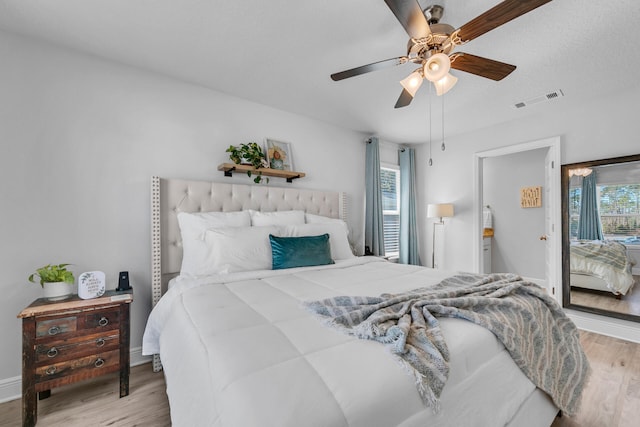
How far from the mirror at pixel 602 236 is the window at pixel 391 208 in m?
2.08

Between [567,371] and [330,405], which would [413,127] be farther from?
[330,405]

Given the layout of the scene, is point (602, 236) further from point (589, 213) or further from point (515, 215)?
point (515, 215)

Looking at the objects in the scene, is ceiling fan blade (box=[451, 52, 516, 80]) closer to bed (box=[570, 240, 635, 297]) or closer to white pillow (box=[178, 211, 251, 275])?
white pillow (box=[178, 211, 251, 275])

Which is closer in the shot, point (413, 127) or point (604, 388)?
point (604, 388)

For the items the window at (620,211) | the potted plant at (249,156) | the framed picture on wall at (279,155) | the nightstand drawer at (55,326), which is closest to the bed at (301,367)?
the nightstand drawer at (55,326)

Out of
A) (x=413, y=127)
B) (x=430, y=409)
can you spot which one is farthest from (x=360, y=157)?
(x=430, y=409)

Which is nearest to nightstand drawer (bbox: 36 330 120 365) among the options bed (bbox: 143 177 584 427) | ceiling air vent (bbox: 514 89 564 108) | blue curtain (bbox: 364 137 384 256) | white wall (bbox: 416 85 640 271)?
bed (bbox: 143 177 584 427)

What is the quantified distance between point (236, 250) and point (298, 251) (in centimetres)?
49

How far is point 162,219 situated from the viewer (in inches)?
93.4

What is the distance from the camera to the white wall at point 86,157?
1.88 meters

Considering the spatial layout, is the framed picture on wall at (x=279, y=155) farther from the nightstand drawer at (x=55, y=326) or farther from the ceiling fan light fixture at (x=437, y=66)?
the nightstand drawer at (x=55, y=326)

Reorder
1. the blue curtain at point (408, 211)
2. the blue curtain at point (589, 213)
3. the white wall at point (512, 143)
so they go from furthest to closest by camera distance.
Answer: the blue curtain at point (408, 211) → the blue curtain at point (589, 213) → the white wall at point (512, 143)

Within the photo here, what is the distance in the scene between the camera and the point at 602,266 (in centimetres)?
293

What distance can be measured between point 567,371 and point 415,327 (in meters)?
1.19
